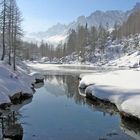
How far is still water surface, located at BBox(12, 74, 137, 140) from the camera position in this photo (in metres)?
21.5

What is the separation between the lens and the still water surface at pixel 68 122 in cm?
2150

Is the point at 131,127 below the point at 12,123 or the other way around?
below

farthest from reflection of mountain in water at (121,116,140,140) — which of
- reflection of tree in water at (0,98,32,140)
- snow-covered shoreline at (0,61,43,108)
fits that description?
snow-covered shoreline at (0,61,43,108)

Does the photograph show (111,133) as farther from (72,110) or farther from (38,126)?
(72,110)

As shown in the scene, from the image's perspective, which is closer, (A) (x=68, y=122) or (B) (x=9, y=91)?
(A) (x=68, y=122)

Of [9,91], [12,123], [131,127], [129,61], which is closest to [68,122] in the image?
[12,123]

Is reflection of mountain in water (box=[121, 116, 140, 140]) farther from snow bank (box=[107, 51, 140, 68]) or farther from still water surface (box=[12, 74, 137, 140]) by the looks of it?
snow bank (box=[107, 51, 140, 68])

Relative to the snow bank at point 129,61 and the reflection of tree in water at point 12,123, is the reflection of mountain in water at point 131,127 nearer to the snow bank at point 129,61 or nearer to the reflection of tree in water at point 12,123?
the reflection of tree in water at point 12,123

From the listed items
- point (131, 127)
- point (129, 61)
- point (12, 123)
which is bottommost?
point (131, 127)

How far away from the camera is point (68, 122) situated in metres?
25.4

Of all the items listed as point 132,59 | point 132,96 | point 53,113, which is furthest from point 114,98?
point 132,59

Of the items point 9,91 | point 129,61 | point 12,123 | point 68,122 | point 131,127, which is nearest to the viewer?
point 131,127

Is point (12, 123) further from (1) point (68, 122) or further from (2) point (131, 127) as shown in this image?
(2) point (131, 127)

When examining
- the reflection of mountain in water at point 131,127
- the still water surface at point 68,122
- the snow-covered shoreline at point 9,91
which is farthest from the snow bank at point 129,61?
the reflection of mountain in water at point 131,127
